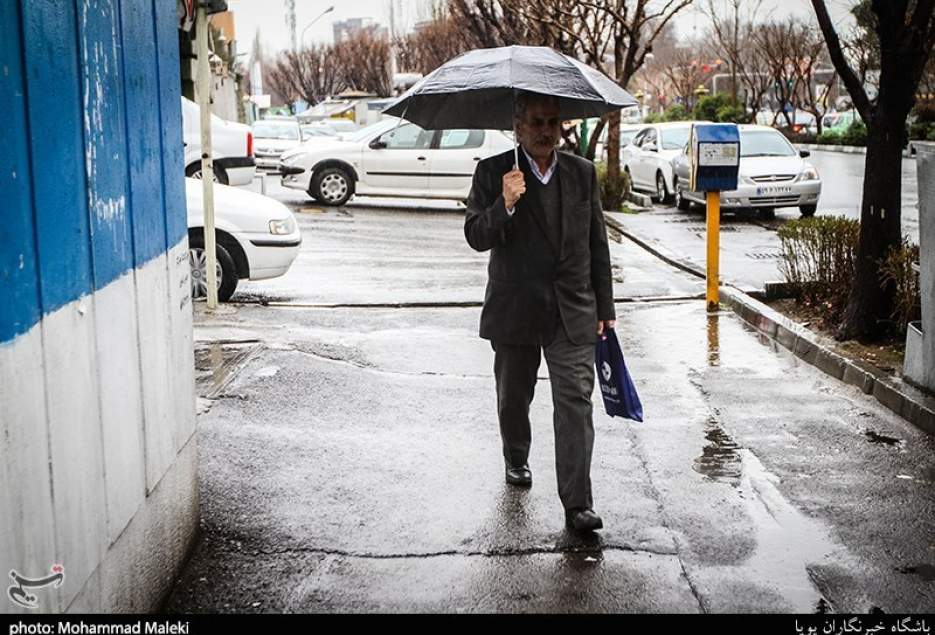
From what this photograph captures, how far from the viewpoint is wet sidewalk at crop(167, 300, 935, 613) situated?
14.7ft

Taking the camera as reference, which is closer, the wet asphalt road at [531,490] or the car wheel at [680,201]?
the wet asphalt road at [531,490]

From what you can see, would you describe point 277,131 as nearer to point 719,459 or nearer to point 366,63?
point 719,459

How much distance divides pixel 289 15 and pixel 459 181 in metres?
60.0

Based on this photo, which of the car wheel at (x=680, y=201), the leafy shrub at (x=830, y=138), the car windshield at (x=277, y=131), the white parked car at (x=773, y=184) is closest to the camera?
the white parked car at (x=773, y=184)

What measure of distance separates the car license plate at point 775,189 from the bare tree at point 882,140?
11.0 metres

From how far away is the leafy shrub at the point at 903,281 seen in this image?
323 inches

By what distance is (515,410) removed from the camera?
18.2ft

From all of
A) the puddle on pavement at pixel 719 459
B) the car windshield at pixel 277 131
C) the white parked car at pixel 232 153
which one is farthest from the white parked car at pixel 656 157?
the puddle on pavement at pixel 719 459

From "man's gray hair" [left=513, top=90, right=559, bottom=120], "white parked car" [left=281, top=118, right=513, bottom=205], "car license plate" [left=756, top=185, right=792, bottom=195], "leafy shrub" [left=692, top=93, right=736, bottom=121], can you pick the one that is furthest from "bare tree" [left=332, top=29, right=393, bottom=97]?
"man's gray hair" [left=513, top=90, right=559, bottom=120]

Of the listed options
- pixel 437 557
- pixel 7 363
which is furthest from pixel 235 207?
pixel 7 363

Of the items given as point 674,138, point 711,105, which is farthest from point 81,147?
point 711,105

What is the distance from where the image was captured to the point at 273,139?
107ft

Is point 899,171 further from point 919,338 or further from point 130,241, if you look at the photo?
point 130,241

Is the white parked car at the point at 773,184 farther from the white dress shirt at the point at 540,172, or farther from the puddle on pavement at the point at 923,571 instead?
the puddle on pavement at the point at 923,571
